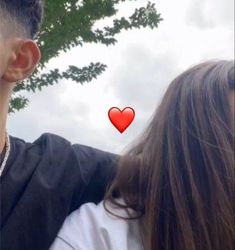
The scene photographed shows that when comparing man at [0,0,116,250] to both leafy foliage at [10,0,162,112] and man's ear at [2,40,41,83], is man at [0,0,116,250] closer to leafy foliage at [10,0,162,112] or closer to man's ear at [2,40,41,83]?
man's ear at [2,40,41,83]

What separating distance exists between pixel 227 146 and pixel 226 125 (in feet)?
0.21

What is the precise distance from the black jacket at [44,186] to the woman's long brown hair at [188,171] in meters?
0.10

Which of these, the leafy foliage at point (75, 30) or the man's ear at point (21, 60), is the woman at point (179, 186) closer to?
the man's ear at point (21, 60)

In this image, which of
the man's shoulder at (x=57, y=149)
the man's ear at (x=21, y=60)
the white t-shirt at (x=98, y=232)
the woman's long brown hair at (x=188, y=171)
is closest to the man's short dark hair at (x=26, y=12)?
the man's ear at (x=21, y=60)

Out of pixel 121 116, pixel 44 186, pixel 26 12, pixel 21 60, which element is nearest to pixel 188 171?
pixel 44 186

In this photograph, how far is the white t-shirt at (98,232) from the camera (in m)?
1.58

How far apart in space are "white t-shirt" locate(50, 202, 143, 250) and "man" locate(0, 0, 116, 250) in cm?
4

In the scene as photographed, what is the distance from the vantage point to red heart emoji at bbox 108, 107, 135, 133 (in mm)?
4245

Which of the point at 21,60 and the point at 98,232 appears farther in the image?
the point at 21,60

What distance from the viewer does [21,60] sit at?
6.20 ft

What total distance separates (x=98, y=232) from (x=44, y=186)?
0.69 feet

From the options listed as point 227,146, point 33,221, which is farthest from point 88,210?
point 227,146

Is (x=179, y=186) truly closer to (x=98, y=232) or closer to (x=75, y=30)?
(x=98, y=232)

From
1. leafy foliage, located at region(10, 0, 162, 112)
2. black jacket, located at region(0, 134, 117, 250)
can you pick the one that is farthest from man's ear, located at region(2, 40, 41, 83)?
leafy foliage, located at region(10, 0, 162, 112)
